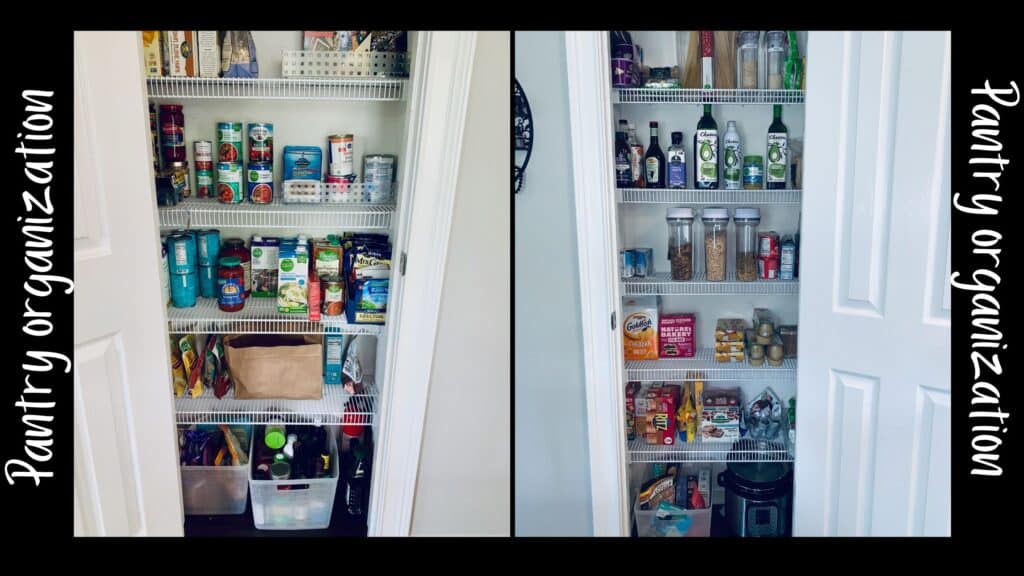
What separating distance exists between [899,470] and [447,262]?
980 millimetres

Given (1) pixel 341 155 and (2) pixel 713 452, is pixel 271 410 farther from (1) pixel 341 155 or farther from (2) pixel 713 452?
(2) pixel 713 452

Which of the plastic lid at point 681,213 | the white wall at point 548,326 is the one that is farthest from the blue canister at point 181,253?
the plastic lid at point 681,213

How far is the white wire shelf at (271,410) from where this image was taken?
1992 mm

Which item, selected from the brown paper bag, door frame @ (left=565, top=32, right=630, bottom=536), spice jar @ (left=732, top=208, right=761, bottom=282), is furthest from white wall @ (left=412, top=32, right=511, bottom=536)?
spice jar @ (left=732, top=208, right=761, bottom=282)

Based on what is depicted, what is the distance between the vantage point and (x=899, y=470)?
1.47 metres

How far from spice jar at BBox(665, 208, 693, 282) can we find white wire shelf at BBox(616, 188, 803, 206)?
0.24ft

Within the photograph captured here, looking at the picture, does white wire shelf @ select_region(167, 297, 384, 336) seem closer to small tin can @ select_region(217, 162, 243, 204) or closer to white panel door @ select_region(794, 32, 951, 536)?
small tin can @ select_region(217, 162, 243, 204)

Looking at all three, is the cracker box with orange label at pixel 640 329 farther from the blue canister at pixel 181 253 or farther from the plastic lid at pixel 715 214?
the blue canister at pixel 181 253

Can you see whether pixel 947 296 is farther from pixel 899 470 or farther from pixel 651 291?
pixel 651 291

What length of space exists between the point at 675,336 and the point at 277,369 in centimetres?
111

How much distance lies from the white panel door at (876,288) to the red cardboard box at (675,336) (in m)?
0.57

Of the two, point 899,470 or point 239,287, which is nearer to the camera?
point 899,470

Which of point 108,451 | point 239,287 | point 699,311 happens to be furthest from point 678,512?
point 108,451

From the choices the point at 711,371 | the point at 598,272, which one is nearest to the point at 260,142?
the point at 598,272
